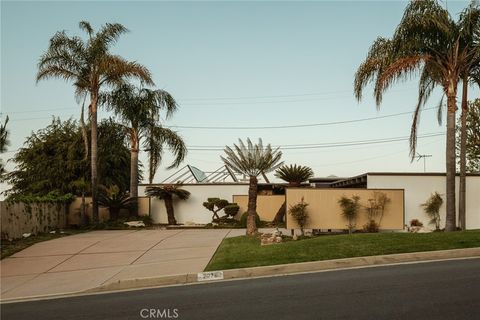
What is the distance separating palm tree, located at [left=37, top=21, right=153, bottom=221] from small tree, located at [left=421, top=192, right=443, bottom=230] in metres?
15.4

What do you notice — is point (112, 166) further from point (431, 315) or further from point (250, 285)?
point (431, 315)

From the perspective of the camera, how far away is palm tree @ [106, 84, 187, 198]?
28.0 m

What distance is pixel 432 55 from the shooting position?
1836 cm

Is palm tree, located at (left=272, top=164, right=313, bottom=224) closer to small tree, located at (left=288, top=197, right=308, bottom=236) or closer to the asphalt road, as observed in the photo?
small tree, located at (left=288, top=197, right=308, bottom=236)

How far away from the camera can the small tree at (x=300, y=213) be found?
19.8 meters

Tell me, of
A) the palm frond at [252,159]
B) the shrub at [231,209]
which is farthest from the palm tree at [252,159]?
the shrub at [231,209]

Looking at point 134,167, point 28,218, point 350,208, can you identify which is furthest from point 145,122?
point 350,208

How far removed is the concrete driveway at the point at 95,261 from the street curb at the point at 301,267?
463 millimetres

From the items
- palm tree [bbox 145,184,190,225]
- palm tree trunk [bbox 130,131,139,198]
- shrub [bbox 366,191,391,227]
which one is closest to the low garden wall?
palm tree trunk [bbox 130,131,139,198]

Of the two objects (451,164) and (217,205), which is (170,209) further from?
(451,164)

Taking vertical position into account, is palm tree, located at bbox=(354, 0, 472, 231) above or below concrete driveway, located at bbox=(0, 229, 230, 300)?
above

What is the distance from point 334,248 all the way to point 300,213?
7165mm

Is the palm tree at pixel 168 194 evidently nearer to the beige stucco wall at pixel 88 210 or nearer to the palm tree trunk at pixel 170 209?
the palm tree trunk at pixel 170 209

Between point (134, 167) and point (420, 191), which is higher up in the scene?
point (134, 167)
